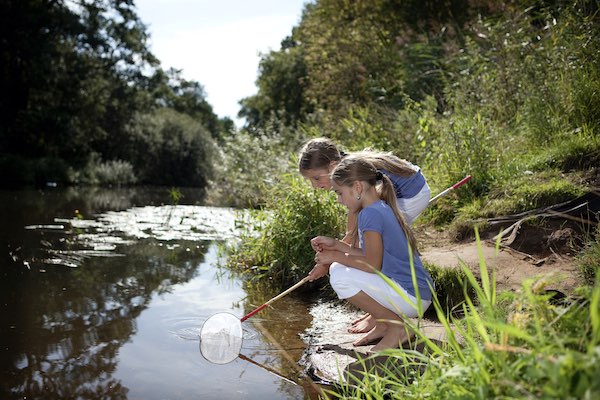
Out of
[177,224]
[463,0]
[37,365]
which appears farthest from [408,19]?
[37,365]

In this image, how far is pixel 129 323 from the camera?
Answer: 435 cm

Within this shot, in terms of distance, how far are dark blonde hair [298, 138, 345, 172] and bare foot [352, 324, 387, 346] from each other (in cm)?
132

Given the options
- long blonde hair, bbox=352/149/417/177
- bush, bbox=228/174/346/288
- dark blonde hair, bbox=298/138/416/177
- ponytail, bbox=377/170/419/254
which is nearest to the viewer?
ponytail, bbox=377/170/419/254

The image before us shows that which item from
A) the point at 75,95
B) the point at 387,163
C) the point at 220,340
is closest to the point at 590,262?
the point at 387,163

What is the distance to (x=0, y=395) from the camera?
115 inches

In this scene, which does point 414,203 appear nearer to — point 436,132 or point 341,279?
point 341,279

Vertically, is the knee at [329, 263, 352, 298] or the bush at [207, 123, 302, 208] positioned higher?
the bush at [207, 123, 302, 208]

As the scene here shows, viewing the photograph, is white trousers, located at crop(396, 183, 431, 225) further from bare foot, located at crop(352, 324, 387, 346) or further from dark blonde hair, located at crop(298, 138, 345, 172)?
bare foot, located at crop(352, 324, 387, 346)

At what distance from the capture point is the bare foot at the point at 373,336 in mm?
3496

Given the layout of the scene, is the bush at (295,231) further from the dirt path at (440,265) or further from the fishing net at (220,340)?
the fishing net at (220,340)

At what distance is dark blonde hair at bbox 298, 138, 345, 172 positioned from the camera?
428 centimetres

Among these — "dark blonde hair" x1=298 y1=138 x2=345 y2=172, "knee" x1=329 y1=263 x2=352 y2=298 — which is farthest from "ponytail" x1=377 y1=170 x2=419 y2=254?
"dark blonde hair" x1=298 y1=138 x2=345 y2=172

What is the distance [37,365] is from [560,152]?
4716 mm

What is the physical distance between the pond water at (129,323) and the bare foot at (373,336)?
42 centimetres
